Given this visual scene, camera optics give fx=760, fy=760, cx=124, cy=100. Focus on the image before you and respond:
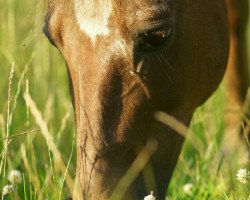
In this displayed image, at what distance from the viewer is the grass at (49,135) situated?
10.1 ft

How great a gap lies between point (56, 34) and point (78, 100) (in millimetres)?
276

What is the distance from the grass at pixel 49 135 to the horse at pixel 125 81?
17cm

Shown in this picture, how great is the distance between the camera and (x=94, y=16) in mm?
2756

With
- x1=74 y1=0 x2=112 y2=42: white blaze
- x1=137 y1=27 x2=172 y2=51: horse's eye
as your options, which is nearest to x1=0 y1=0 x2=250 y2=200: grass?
x1=74 y1=0 x2=112 y2=42: white blaze

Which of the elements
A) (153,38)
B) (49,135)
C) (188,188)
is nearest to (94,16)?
(153,38)

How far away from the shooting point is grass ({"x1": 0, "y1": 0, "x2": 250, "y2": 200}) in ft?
10.1

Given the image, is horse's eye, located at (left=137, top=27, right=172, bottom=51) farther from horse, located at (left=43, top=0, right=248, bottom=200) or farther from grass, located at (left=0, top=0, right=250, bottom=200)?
grass, located at (left=0, top=0, right=250, bottom=200)

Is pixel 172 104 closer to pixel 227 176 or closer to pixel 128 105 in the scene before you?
pixel 128 105

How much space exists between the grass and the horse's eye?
19.3 inches

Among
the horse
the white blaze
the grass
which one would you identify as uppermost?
the white blaze

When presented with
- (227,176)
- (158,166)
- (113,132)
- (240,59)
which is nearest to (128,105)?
(113,132)

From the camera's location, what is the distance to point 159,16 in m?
2.72

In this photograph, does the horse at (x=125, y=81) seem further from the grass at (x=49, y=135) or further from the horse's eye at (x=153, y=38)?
the grass at (x=49, y=135)

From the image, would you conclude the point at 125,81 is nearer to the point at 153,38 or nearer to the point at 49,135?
the point at 153,38
